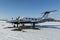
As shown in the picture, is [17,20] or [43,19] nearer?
A: [17,20]

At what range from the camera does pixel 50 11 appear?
1001 inches

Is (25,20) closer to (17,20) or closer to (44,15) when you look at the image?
(17,20)

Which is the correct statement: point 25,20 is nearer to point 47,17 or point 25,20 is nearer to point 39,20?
point 39,20

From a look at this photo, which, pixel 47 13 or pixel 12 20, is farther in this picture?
pixel 47 13

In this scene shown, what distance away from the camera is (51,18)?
25.8 meters

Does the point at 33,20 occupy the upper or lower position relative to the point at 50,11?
lower

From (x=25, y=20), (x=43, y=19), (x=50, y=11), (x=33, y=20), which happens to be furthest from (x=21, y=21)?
(x=50, y=11)

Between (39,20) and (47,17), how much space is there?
220cm

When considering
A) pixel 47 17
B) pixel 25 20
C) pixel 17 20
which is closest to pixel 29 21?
pixel 25 20

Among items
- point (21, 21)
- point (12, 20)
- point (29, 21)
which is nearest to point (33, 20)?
point (29, 21)

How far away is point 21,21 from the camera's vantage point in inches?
971

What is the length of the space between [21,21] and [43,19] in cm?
518

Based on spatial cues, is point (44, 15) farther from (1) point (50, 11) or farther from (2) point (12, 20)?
(2) point (12, 20)

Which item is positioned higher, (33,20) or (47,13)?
(47,13)
